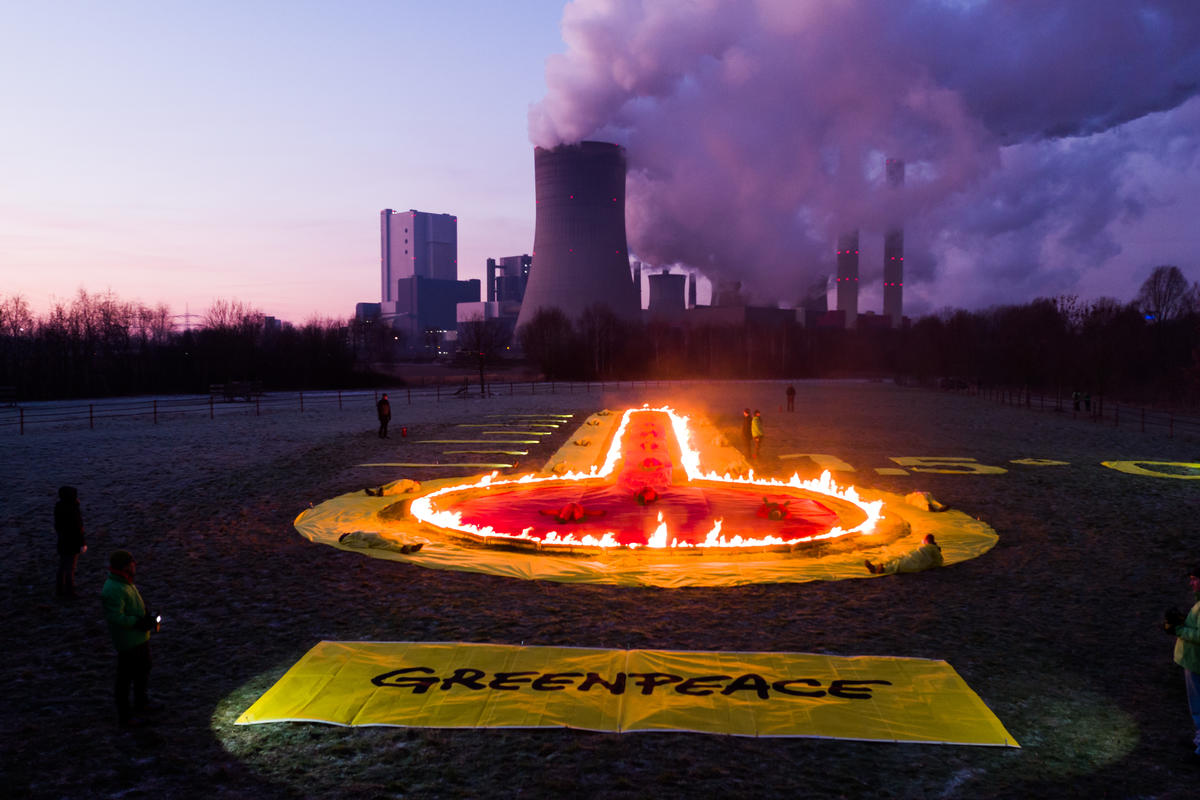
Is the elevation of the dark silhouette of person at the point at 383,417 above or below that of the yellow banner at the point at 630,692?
above

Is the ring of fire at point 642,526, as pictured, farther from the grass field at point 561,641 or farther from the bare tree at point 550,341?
the bare tree at point 550,341

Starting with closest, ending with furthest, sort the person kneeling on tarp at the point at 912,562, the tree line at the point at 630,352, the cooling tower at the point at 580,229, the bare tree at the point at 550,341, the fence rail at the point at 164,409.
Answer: the person kneeling on tarp at the point at 912,562 → the fence rail at the point at 164,409 → the tree line at the point at 630,352 → the cooling tower at the point at 580,229 → the bare tree at the point at 550,341

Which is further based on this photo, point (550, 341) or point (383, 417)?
point (550, 341)

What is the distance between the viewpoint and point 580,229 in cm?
11531

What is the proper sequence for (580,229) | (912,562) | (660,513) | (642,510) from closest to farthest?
1. (912,562)
2. (660,513)
3. (642,510)
4. (580,229)

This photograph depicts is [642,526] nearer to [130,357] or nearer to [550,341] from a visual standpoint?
[130,357]

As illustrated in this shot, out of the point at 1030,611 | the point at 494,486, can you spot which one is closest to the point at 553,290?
the point at 494,486

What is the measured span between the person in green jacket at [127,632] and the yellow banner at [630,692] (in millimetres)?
1133

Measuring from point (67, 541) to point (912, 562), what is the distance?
521 inches

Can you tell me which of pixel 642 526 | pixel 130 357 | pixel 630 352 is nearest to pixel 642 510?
pixel 642 526

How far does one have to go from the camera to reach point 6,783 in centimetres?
641

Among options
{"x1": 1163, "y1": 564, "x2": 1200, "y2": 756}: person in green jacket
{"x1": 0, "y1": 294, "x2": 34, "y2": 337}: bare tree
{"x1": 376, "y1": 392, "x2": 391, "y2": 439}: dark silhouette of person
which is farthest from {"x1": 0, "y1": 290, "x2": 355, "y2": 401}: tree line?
{"x1": 1163, "y1": 564, "x2": 1200, "y2": 756}: person in green jacket

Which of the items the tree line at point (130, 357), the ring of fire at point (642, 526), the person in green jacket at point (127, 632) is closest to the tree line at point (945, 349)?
the tree line at point (130, 357)

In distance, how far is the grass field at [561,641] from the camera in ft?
21.4
